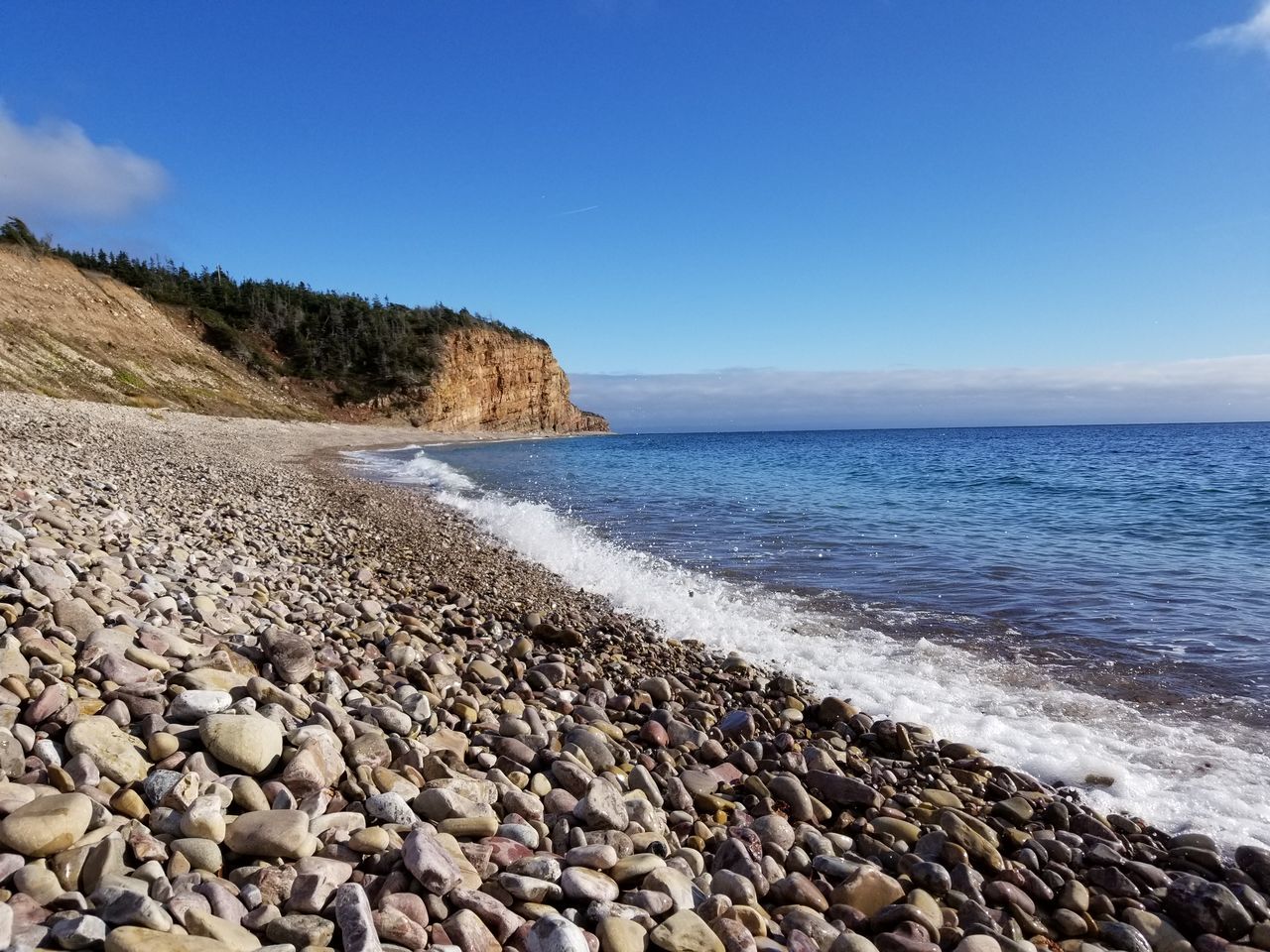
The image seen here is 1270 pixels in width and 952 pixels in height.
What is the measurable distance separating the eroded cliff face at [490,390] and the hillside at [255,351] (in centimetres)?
18

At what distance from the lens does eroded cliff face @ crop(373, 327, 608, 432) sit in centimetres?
7769

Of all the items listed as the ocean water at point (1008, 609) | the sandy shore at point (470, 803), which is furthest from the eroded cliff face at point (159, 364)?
the sandy shore at point (470, 803)

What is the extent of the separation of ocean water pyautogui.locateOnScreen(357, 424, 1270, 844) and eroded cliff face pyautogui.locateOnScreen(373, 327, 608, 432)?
197 ft

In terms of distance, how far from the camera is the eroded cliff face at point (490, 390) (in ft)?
255

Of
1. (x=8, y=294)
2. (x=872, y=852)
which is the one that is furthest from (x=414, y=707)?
(x=8, y=294)

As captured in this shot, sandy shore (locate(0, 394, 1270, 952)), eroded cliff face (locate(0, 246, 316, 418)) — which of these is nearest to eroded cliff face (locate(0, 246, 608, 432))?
eroded cliff face (locate(0, 246, 316, 418))

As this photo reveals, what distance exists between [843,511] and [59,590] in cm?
1605

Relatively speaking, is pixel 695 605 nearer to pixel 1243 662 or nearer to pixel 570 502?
pixel 1243 662

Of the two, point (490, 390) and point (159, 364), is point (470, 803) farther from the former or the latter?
point (490, 390)

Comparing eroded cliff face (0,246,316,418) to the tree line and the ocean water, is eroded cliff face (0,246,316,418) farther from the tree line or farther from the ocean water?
the ocean water

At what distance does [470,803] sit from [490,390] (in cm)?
8984

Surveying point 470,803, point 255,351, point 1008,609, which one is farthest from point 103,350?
point 470,803

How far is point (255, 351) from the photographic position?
68.7 meters

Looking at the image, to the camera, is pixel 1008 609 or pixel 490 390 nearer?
pixel 1008 609
